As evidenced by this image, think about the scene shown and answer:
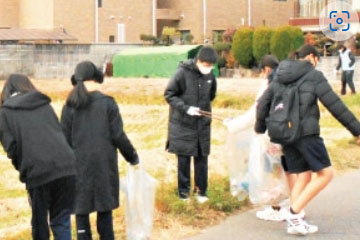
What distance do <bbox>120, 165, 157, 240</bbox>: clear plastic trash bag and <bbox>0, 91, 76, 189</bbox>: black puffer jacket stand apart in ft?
2.84

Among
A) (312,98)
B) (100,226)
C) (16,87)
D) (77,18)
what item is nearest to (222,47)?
(77,18)

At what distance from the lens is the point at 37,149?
536 centimetres

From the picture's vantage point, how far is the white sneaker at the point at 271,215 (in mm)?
7305

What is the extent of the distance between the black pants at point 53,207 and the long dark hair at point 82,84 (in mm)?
575

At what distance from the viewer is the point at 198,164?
7.80 meters

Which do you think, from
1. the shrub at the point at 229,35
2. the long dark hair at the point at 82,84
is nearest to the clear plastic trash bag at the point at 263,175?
the long dark hair at the point at 82,84

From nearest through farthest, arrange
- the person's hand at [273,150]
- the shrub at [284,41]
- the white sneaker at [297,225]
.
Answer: the white sneaker at [297,225] → the person's hand at [273,150] → the shrub at [284,41]

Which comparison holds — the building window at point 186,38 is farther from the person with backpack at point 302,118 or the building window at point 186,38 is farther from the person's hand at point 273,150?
the person with backpack at point 302,118

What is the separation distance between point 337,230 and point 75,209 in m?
2.56

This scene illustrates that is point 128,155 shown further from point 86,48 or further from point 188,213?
point 86,48

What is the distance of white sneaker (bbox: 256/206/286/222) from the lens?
730 cm

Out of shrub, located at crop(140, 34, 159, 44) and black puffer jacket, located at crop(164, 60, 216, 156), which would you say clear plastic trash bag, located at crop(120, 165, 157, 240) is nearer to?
black puffer jacket, located at crop(164, 60, 216, 156)

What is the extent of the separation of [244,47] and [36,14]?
13679 millimetres

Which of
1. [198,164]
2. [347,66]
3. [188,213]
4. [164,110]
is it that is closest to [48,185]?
[188,213]
